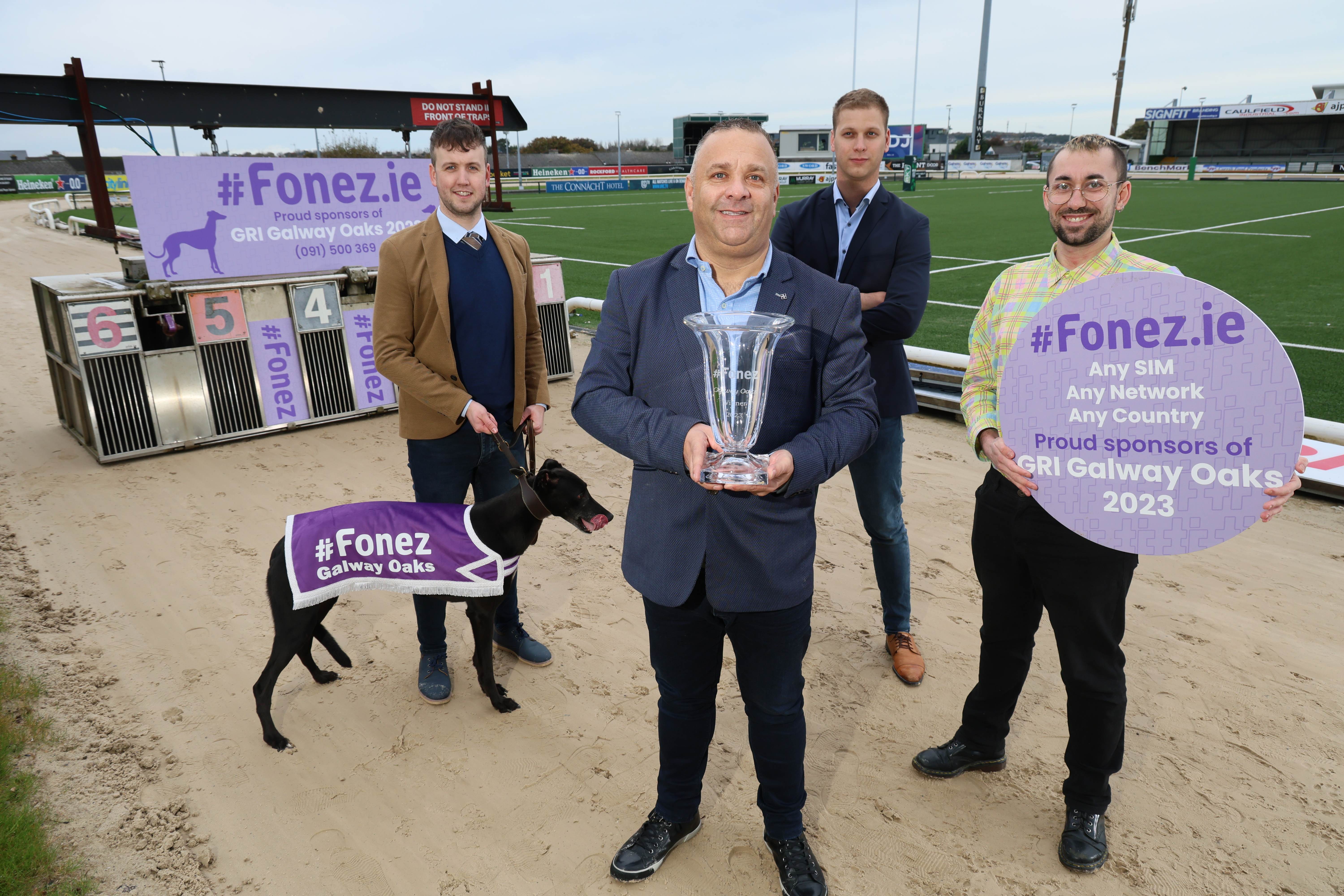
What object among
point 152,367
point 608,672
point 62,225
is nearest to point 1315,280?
point 608,672

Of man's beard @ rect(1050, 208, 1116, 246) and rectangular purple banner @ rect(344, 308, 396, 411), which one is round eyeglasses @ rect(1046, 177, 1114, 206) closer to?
man's beard @ rect(1050, 208, 1116, 246)

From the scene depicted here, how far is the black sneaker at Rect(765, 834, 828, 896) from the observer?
218 cm

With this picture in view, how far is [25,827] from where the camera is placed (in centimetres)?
242

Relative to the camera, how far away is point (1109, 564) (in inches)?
82.6

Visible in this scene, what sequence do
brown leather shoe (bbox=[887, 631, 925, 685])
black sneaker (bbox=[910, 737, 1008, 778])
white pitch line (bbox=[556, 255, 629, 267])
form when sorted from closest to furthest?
black sneaker (bbox=[910, 737, 1008, 778]) < brown leather shoe (bbox=[887, 631, 925, 685]) < white pitch line (bbox=[556, 255, 629, 267])

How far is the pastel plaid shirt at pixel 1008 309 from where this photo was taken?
2076mm

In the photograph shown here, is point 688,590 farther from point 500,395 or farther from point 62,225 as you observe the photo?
point 62,225

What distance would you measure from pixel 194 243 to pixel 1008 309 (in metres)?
6.01

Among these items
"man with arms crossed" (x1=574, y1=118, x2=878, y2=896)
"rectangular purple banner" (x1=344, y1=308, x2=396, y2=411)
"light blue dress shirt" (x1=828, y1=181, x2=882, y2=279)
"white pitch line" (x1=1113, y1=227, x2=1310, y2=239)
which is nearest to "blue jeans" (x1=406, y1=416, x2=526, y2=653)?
"light blue dress shirt" (x1=828, y1=181, x2=882, y2=279)

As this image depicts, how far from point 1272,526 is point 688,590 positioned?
4381 millimetres

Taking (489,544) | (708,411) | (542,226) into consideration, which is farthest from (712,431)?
(542,226)

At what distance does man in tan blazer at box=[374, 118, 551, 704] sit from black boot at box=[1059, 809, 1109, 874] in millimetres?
2156

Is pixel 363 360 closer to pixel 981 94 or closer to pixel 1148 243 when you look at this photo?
Result: pixel 1148 243

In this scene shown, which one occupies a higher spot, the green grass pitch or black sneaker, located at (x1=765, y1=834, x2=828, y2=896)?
the green grass pitch
